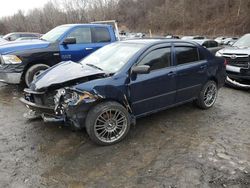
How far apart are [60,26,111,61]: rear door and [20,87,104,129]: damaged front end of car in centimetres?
297

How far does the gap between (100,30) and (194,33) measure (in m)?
38.3

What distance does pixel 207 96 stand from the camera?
539cm

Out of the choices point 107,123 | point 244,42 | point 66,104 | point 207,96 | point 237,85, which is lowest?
point 237,85

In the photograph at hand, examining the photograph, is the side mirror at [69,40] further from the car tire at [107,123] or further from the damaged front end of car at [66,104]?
the car tire at [107,123]

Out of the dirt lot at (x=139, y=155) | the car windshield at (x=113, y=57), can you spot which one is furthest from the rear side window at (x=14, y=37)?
the car windshield at (x=113, y=57)

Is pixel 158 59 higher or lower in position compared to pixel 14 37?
higher

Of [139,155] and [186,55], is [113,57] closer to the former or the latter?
[186,55]

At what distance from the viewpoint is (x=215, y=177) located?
10.0ft

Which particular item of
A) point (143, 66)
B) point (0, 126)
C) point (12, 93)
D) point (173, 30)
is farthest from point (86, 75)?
point (173, 30)

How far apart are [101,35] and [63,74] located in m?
3.85

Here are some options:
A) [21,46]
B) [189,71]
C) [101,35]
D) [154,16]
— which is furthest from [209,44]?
[154,16]

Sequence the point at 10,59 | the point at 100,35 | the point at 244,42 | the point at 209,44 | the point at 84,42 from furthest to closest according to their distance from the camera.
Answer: the point at 209,44, the point at 244,42, the point at 100,35, the point at 84,42, the point at 10,59

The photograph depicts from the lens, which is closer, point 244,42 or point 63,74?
point 63,74

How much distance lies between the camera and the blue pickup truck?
19.6ft
